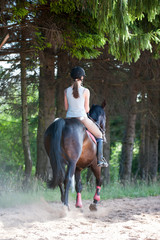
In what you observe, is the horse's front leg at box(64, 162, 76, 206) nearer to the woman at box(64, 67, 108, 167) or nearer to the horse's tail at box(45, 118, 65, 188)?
the horse's tail at box(45, 118, 65, 188)

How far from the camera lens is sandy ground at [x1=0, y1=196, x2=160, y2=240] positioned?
15.7ft

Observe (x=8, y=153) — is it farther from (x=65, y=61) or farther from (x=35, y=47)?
(x=35, y=47)

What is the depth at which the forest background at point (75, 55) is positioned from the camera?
8016 mm

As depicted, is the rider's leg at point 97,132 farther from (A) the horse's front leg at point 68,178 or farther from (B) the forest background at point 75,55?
(B) the forest background at point 75,55

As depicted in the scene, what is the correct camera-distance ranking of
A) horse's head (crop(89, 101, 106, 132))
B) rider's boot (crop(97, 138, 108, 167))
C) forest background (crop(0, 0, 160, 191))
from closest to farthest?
rider's boot (crop(97, 138, 108, 167))
horse's head (crop(89, 101, 106, 132))
forest background (crop(0, 0, 160, 191))

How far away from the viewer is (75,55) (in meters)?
9.23

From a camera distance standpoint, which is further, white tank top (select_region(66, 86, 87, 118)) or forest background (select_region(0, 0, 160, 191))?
forest background (select_region(0, 0, 160, 191))

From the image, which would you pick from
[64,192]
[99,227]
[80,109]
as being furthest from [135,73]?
[99,227]

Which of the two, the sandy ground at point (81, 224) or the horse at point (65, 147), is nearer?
the sandy ground at point (81, 224)

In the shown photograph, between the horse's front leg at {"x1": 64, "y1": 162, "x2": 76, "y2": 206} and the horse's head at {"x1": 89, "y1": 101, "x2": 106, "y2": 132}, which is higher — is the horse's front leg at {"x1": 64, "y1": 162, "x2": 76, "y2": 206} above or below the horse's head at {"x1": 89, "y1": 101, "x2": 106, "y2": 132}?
below

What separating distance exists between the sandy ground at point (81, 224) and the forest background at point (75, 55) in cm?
381

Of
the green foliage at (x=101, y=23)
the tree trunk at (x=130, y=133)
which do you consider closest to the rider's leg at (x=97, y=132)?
the green foliage at (x=101, y=23)

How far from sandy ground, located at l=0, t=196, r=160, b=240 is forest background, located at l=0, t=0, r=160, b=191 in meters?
3.81

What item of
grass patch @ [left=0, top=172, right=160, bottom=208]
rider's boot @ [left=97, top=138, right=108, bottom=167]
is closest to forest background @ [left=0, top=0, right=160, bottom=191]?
grass patch @ [left=0, top=172, right=160, bottom=208]
